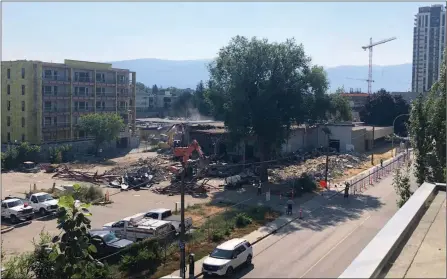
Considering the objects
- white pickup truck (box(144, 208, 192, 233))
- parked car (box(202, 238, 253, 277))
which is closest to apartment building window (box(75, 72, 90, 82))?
white pickup truck (box(144, 208, 192, 233))

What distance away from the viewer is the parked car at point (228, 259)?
17766 millimetres

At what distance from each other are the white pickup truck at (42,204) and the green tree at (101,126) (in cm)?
2791

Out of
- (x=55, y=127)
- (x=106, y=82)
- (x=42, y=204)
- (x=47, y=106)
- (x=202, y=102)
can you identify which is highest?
(x=106, y=82)

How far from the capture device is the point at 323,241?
2297 centimetres

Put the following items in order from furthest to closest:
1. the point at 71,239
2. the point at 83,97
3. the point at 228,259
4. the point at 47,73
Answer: the point at 83,97, the point at 47,73, the point at 228,259, the point at 71,239

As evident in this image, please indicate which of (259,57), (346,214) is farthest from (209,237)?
(259,57)

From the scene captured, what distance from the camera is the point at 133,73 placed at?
70.6 m

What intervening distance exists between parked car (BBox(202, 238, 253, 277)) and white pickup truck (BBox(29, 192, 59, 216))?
1376 centimetres

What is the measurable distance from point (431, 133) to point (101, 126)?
45205mm

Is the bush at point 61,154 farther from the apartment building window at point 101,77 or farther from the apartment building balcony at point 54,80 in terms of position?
the apartment building window at point 101,77

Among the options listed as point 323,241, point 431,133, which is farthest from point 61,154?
point 431,133

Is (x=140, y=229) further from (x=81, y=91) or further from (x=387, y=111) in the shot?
(x=387, y=111)

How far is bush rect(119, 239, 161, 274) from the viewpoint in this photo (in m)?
18.8

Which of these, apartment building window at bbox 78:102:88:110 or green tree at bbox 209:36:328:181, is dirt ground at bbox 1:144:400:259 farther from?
apartment building window at bbox 78:102:88:110
